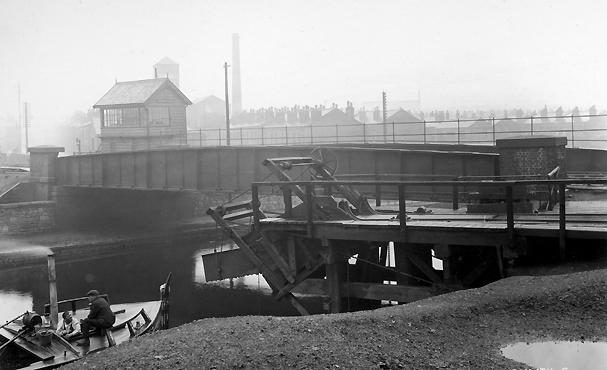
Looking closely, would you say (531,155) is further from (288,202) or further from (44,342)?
(44,342)

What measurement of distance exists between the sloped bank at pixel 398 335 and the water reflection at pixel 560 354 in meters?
0.14

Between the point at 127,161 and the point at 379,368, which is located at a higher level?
the point at 127,161

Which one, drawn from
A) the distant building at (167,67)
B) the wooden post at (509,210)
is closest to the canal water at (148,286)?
the wooden post at (509,210)

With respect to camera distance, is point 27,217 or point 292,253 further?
point 27,217

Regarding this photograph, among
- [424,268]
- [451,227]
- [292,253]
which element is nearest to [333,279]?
[292,253]

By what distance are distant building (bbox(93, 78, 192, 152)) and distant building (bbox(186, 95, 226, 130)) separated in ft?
172

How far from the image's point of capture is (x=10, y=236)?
36.6m

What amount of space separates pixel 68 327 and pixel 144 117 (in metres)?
40.9

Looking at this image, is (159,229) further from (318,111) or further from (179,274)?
(318,111)

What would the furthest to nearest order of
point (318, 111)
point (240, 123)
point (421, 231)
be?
point (240, 123) → point (318, 111) → point (421, 231)

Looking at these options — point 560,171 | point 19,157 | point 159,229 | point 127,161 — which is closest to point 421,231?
point 560,171

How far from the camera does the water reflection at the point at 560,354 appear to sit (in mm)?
7621

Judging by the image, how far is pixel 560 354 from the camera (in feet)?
26.1

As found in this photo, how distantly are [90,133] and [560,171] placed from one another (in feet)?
271
